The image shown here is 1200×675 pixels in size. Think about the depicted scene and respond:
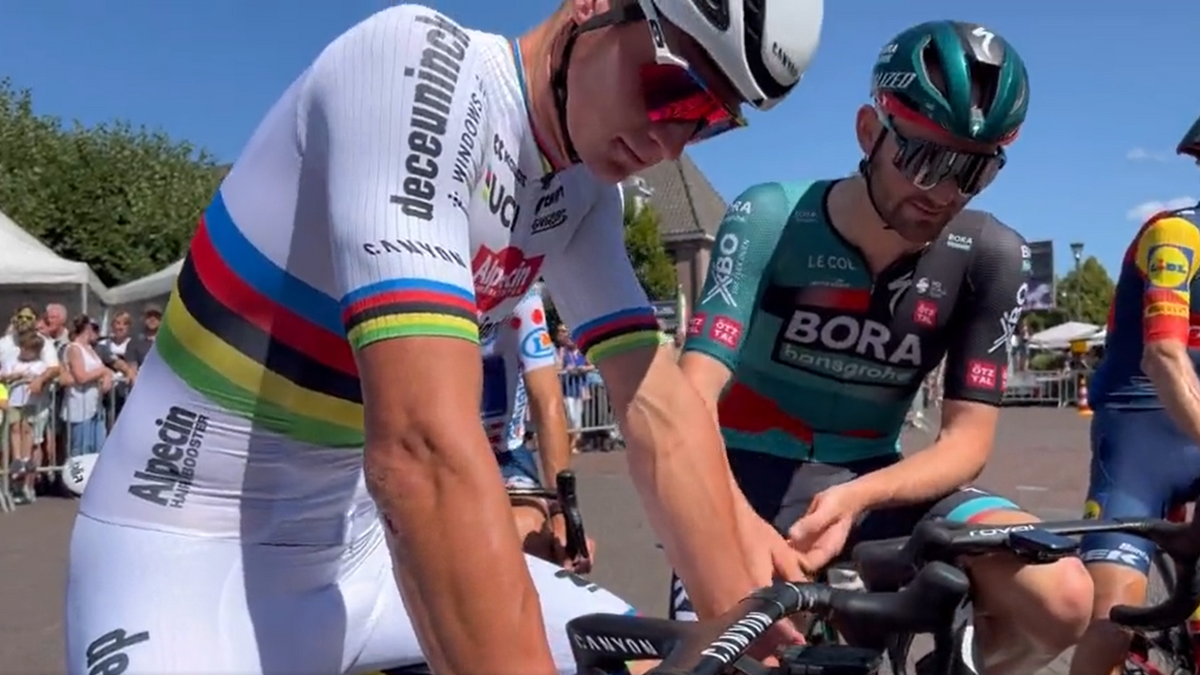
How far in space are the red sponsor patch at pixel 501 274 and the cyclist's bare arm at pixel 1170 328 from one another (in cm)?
241

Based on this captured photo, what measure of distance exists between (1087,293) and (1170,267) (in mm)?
86783

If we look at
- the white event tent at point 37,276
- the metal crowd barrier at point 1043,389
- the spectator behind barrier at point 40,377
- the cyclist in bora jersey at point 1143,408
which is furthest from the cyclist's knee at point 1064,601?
the metal crowd barrier at point 1043,389

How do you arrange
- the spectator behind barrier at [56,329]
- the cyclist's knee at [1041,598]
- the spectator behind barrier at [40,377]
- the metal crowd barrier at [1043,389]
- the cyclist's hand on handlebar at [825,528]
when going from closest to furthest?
the cyclist's knee at [1041,598] < the cyclist's hand on handlebar at [825,528] < the spectator behind barrier at [40,377] < the spectator behind barrier at [56,329] < the metal crowd barrier at [1043,389]

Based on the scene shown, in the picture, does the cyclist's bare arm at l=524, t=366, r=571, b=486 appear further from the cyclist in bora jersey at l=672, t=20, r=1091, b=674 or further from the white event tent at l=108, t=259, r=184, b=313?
the white event tent at l=108, t=259, r=184, b=313

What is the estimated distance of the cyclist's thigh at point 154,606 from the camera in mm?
1725

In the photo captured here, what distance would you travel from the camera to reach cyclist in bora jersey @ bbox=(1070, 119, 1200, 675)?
3473 millimetres

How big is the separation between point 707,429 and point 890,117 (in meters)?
0.92

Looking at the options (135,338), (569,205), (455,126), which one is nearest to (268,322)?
(455,126)

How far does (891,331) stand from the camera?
9.95 feet

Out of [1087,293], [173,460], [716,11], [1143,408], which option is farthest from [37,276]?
[1087,293]

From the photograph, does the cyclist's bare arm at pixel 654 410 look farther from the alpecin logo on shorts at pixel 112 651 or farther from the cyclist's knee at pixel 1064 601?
the alpecin logo on shorts at pixel 112 651

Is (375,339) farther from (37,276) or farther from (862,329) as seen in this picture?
(37,276)

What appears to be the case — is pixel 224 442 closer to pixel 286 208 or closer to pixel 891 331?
pixel 286 208

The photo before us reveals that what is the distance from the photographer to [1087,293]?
84375 mm
